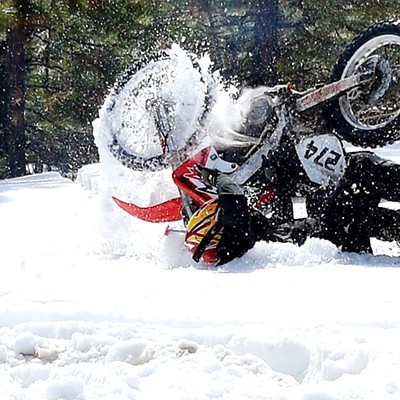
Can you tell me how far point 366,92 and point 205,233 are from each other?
56.4 inches

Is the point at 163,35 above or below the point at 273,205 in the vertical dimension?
above

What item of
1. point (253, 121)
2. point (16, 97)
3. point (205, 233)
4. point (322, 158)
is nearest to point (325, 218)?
point (322, 158)

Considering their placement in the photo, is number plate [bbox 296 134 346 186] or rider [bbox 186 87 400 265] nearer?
rider [bbox 186 87 400 265]

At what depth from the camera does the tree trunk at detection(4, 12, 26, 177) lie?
1816cm

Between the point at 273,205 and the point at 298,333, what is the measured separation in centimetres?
269

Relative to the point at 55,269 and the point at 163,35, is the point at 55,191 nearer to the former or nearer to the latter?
the point at 55,269

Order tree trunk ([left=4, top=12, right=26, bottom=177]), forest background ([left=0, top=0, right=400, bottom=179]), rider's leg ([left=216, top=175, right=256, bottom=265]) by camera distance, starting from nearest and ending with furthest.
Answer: rider's leg ([left=216, top=175, right=256, bottom=265])
forest background ([left=0, top=0, right=400, bottom=179])
tree trunk ([left=4, top=12, right=26, bottom=177])

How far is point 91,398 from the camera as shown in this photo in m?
2.39

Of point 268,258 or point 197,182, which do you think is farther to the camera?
point 197,182

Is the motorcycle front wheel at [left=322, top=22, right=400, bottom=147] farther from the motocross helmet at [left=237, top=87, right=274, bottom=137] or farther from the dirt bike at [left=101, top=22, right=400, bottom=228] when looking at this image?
the motocross helmet at [left=237, top=87, right=274, bottom=137]

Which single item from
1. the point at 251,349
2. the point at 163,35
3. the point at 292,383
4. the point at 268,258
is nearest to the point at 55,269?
the point at 268,258

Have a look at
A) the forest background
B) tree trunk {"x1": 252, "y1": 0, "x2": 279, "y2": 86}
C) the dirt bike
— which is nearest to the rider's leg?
the dirt bike

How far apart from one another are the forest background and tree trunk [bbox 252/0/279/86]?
2 cm

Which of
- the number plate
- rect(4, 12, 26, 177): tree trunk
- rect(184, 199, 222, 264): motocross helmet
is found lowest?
rect(184, 199, 222, 264): motocross helmet
